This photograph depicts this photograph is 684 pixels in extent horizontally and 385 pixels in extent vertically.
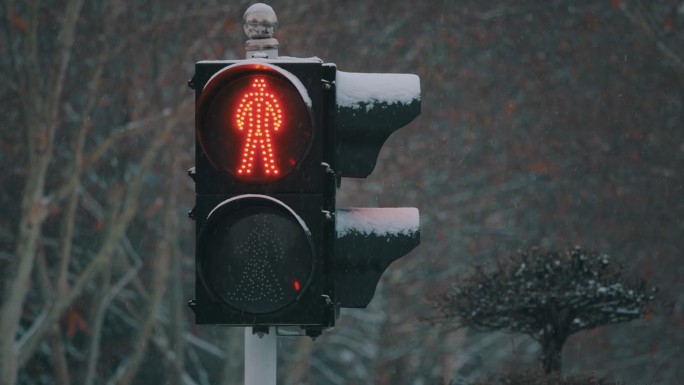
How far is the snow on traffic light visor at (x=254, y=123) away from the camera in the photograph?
14.1ft

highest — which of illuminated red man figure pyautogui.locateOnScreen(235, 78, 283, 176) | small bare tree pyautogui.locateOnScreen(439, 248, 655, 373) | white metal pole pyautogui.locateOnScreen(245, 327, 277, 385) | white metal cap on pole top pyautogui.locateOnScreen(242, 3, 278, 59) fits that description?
white metal cap on pole top pyautogui.locateOnScreen(242, 3, 278, 59)

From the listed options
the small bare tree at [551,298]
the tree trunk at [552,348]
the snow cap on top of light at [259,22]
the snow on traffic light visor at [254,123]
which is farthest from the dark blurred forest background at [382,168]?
the snow on traffic light visor at [254,123]

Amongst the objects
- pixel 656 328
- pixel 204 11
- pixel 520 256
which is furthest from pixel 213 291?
pixel 656 328

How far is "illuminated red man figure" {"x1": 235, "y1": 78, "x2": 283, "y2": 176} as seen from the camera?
14.1 feet

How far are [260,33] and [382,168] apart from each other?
948 inches

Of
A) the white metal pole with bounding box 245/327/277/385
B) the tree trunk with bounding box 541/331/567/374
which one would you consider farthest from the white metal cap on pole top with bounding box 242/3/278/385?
the tree trunk with bounding box 541/331/567/374

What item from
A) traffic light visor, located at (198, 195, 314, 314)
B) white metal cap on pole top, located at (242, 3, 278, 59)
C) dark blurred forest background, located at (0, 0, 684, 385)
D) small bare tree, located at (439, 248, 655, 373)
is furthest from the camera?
dark blurred forest background, located at (0, 0, 684, 385)

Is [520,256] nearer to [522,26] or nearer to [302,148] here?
[302,148]

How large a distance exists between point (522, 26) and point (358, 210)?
24.0 m

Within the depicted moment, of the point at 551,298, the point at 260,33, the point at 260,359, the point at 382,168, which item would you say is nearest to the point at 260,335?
the point at 260,359

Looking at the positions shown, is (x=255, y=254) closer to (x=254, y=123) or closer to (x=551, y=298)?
(x=254, y=123)

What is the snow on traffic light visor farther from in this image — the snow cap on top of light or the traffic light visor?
the snow cap on top of light

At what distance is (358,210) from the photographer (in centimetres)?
457

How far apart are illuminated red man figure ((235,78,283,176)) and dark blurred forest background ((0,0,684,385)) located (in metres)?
18.6
